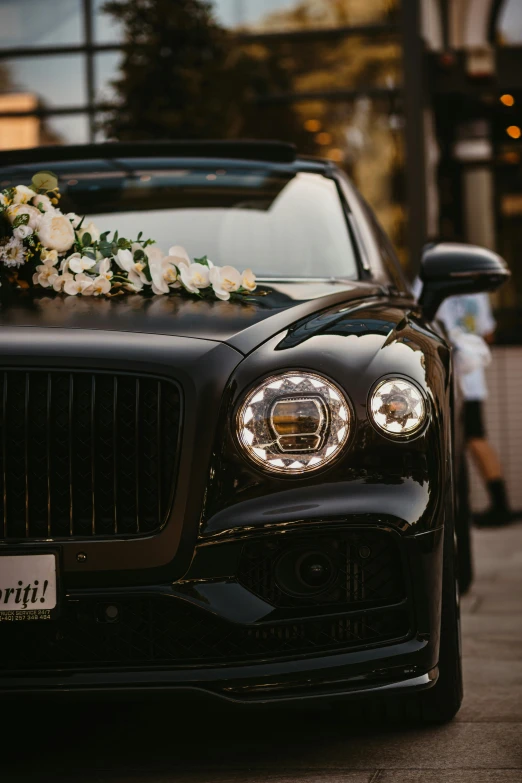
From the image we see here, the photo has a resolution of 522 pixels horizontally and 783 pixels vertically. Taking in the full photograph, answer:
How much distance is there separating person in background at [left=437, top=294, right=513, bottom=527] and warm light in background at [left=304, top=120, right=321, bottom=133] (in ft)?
12.4

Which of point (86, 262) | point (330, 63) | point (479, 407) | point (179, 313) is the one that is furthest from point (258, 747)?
point (330, 63)

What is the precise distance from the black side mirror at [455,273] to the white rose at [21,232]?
1.24 metres

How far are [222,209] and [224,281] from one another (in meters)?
0.98

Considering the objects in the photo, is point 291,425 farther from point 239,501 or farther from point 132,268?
point 132,268

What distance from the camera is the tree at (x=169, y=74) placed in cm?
930

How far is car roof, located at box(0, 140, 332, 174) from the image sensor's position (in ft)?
16.2

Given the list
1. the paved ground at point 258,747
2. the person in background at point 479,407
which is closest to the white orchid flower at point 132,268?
the paved ground at point 258,747

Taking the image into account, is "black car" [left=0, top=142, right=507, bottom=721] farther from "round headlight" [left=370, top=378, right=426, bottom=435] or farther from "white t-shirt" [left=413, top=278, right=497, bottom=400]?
"white t-shirt" [left=413, top=278, right=497, bottom=400]

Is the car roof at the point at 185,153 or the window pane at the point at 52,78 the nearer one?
the car roof at the point at 185,153

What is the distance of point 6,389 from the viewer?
316cm

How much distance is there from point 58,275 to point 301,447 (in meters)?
0.97

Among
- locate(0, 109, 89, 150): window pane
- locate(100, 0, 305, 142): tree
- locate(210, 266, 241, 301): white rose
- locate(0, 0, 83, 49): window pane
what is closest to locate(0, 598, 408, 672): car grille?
locate(210, 266, 241, 301): white rose

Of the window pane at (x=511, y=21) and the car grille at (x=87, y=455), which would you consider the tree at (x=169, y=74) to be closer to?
the window pane at (x=511, y=21)

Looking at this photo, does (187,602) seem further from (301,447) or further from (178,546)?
(301,447)
